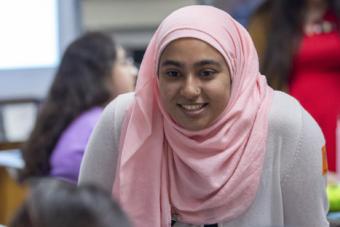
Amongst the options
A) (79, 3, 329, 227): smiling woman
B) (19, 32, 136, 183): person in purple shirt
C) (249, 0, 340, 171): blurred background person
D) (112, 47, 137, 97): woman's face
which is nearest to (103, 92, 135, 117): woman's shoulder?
(79, 3, 329, 227): smiling woman

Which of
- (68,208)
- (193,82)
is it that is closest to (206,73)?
(193,82)

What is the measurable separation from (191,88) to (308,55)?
1.24 meters

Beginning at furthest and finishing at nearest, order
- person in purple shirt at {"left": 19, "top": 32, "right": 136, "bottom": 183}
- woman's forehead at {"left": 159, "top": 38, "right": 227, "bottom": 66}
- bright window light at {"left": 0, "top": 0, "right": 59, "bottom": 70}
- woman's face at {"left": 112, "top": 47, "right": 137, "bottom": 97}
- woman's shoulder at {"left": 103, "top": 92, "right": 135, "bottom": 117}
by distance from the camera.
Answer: bright window light at {"left": 0, "top": 0, "right": 59, "bottom": 70} → woman's face at {"left": 112, "top": 47, "right": 137, "bottom": 97} → person in purple shirt at {"left": 19, "top": 32, "right": 136, "bottom": 183} → woman's shoulder at {"left": 103, "top": 92, "right": 135, "bottom": 117} → woman's forehead at {"left": 159, "top": 38, "right": 227, "bottom": 66}

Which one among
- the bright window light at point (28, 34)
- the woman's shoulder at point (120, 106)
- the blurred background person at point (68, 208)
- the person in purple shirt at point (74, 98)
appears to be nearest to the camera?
the blurred background person at point (68, 208)

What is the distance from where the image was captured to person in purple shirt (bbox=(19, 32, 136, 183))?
2.89 metres

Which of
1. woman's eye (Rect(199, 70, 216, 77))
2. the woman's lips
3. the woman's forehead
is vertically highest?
the woman's forehead

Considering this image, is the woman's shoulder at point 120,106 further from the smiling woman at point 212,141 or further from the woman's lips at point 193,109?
the woman's lips at point 193,109

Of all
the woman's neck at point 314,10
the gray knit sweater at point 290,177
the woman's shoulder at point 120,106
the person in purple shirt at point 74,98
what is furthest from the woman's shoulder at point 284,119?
the woman's neck at point 314,10

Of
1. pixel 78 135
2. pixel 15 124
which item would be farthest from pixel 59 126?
pixel 15 124

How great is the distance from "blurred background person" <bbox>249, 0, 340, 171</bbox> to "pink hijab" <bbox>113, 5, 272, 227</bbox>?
1.01 metres

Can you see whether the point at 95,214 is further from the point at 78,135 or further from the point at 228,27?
the point at 78,135

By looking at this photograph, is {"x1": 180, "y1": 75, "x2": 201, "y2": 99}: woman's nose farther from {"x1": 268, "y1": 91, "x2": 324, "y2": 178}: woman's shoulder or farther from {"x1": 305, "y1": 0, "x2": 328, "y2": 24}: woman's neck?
{"x1": 305, "y1": 0, "x2": 328, "y2": 24}: woman's neck

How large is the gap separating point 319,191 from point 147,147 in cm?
44

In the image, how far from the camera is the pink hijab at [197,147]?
6.40 ft
